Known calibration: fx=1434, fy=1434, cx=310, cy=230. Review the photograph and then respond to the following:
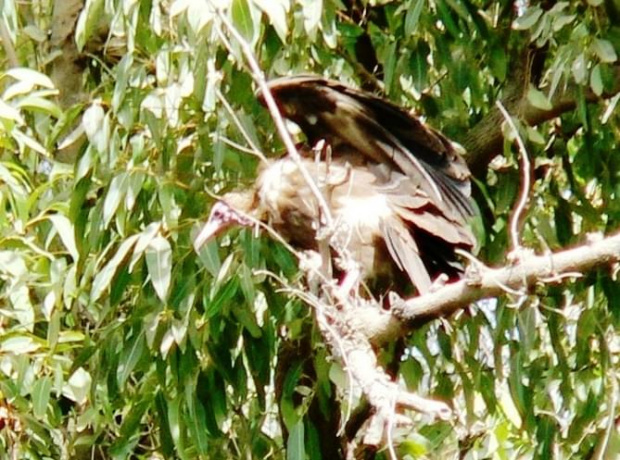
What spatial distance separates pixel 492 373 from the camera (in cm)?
315

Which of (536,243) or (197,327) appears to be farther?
(536,243)

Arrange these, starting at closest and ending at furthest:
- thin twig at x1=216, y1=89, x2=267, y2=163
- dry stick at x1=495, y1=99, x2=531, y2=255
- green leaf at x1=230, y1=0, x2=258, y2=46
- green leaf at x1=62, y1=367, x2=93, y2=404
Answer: dry stick at x1=495, y1=99, x2=531, y2=255
green leaf at x1=230, y1=0, x2=258, y2=46
thin twig at x1=216, y1=89, x2=267, y2=163
green leaf at x1=62, y1=367, x2=93, y2=404

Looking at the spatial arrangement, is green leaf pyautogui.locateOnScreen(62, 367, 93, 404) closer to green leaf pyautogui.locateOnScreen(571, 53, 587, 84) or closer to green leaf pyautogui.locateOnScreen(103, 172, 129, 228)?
green leaf pyautogui.locateOnScreen(103, 172, 129, 228)

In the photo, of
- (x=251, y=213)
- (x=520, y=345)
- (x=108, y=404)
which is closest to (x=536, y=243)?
(x=520, y=345)

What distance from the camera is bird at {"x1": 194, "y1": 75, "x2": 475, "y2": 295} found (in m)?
2.75

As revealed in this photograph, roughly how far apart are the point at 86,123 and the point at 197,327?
453mm

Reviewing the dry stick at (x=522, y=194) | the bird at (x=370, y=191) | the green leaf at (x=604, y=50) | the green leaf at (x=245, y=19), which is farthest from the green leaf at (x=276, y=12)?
the green leaf at (x=604, y=50)

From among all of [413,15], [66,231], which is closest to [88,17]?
[66,231]

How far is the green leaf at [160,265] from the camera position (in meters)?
2.63

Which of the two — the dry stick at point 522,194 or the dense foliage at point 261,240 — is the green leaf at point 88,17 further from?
the dry stick at point 522,194

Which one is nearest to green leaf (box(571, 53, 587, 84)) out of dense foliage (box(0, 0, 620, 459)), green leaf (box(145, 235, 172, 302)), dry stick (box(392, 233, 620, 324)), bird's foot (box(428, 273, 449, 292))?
dense foliage (box(0, 0, 620, 459))

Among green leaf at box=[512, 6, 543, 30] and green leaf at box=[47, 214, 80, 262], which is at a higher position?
green leaf at box=[512, 6, 543, 30]

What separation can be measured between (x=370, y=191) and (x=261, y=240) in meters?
0.25

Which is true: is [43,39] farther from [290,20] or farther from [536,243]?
[536,243]
